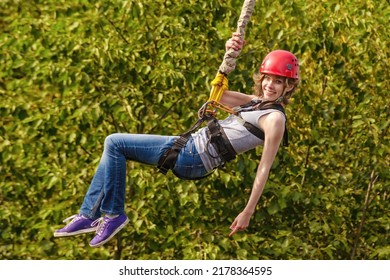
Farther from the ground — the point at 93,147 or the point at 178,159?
the point at 178,159

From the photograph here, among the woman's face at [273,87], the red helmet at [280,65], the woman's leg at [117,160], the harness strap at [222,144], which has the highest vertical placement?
the red helmet at [280,65]

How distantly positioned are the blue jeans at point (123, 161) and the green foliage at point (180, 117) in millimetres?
3992

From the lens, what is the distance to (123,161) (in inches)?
241

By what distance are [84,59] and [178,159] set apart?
481cm

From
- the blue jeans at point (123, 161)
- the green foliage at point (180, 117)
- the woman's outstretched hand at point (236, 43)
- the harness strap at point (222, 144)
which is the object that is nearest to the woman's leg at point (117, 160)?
the blue jeans at point (123, 161)

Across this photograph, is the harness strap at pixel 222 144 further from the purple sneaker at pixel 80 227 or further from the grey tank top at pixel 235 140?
the purple sneaker at pixel 80 227

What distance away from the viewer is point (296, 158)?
12.0 metres

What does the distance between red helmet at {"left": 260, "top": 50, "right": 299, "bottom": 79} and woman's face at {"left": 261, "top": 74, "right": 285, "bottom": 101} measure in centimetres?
6

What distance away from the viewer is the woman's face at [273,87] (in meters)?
6.21

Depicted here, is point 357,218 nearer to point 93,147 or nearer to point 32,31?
point 93,147

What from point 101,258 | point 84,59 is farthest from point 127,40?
point 101,258

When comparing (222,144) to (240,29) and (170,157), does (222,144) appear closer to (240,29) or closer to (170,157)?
(170,157)

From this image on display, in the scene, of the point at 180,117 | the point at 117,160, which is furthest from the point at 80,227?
the point at 180,117

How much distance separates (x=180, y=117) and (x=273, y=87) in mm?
4855
